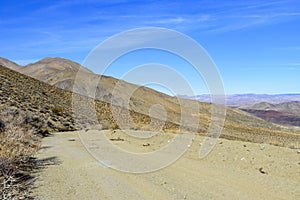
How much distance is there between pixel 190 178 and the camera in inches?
340

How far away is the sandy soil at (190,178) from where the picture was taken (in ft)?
23.9

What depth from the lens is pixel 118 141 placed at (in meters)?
16.0

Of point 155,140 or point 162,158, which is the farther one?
point 155,140

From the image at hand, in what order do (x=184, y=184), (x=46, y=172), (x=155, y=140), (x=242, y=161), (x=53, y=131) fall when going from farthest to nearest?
(x=53, y=131)
(x=155, y=140)
(x=242, y=161)
(x=46, y=172)
(x=184, y=184)

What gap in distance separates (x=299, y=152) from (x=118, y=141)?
808 cm

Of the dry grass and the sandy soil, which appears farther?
the sandy soil

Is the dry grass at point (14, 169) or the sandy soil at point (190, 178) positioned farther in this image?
the sandy soil at point (190, 178)

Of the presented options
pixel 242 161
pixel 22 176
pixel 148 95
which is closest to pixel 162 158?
pixel 242 161

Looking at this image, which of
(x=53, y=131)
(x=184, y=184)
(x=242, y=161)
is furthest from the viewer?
(x=53, y=131)

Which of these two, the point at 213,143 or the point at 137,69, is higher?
the point at 137,69

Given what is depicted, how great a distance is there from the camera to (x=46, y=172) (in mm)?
9430

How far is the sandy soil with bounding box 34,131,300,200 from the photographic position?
730cm

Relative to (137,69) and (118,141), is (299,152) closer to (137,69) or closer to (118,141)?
(137,69)

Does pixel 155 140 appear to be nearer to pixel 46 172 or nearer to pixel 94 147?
pixel 94 147
